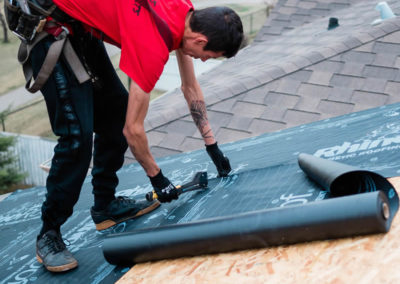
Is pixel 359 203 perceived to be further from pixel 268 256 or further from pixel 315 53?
pixel 315 53

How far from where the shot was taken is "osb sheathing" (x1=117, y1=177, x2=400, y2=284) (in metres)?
1.73

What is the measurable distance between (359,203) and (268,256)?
0.43 meters

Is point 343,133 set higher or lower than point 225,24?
lower

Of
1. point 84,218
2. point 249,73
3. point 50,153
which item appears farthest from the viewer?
point 50,153

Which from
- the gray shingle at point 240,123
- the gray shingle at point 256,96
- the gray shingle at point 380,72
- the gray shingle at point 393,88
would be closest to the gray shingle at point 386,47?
the gray shingle at point 380,72

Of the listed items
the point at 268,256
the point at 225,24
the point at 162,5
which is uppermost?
the point at 162,5

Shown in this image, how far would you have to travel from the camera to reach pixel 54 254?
2514 millimetres

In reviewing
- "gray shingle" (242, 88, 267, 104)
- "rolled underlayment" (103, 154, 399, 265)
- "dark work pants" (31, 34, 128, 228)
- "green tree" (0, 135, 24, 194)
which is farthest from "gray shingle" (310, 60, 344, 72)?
"green tree" (0, 135, 24, 194)

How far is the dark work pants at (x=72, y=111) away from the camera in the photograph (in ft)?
7.70

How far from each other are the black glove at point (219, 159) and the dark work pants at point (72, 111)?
0.68 m

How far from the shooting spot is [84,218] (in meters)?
3.31

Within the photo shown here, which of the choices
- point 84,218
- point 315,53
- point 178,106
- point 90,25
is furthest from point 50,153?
point 90,25

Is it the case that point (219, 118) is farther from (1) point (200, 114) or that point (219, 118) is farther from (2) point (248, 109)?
(1) point (200, 114)

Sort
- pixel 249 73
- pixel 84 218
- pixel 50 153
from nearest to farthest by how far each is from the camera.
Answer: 1. pixel 84 218
2. pixel 249 73
3. pixel 50 153
